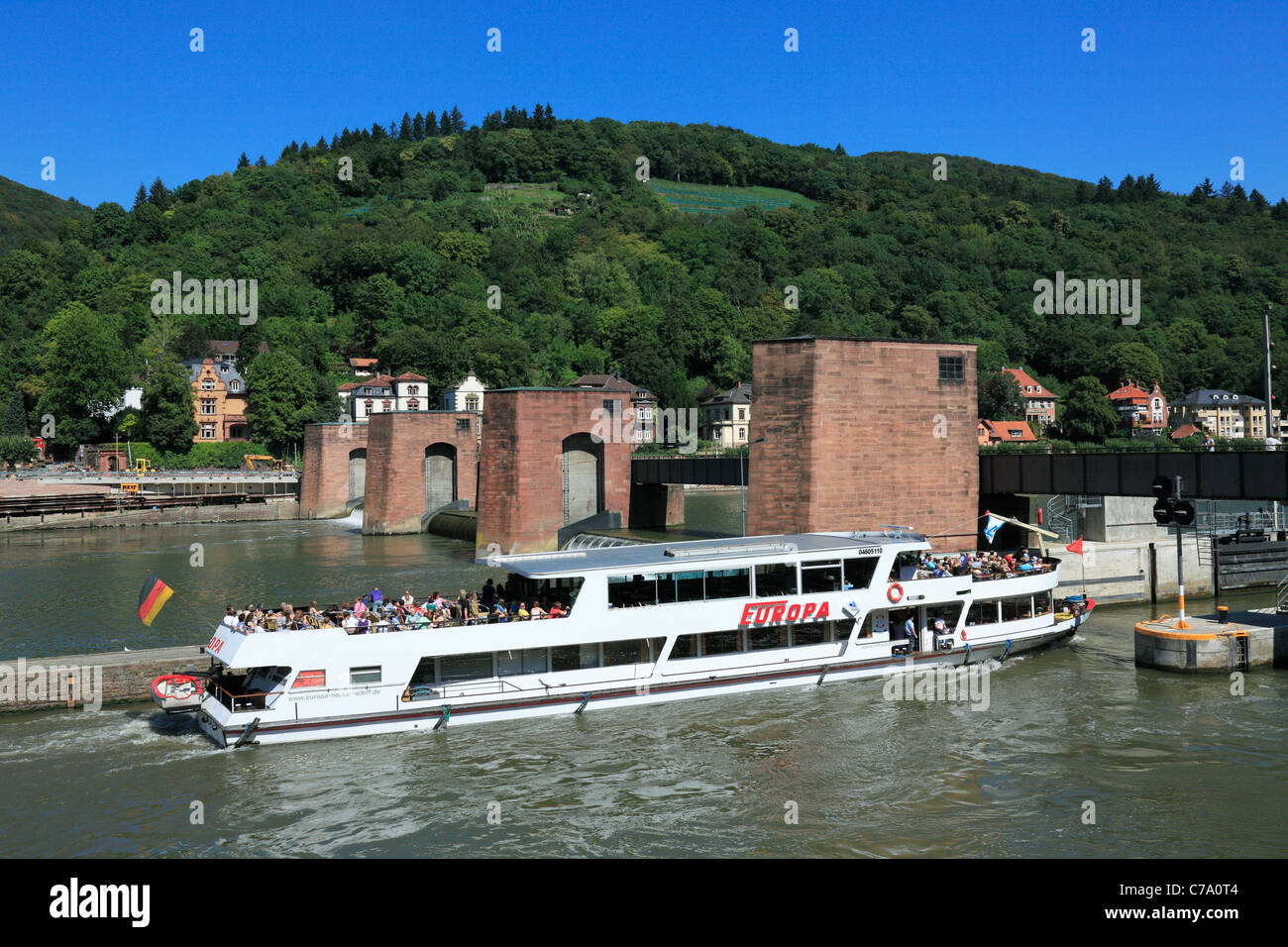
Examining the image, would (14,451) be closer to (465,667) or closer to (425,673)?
(425,673)

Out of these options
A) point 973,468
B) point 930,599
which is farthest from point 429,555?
point 930,599

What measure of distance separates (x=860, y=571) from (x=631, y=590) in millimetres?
6895

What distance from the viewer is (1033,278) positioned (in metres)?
189

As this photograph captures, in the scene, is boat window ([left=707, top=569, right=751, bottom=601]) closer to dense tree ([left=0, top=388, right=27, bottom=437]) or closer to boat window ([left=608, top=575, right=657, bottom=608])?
boat window ([left=608, top=575, right=657, bottom=608])

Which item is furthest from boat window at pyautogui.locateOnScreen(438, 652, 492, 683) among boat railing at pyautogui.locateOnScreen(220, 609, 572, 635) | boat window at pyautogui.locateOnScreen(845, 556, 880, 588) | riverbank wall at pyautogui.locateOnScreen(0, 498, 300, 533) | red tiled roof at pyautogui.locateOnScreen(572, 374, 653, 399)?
red tiled roof at pyautogui.locateOnScreen(572, 374, 653, 399)

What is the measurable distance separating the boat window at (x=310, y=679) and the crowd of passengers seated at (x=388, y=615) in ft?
3.68

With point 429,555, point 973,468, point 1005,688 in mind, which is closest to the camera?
point 1005,688

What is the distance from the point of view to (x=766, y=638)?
2859cm

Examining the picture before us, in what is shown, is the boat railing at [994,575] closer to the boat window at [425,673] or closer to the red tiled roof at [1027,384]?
the boat window at [425,673]

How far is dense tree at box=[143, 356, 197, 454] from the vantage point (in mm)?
113375
